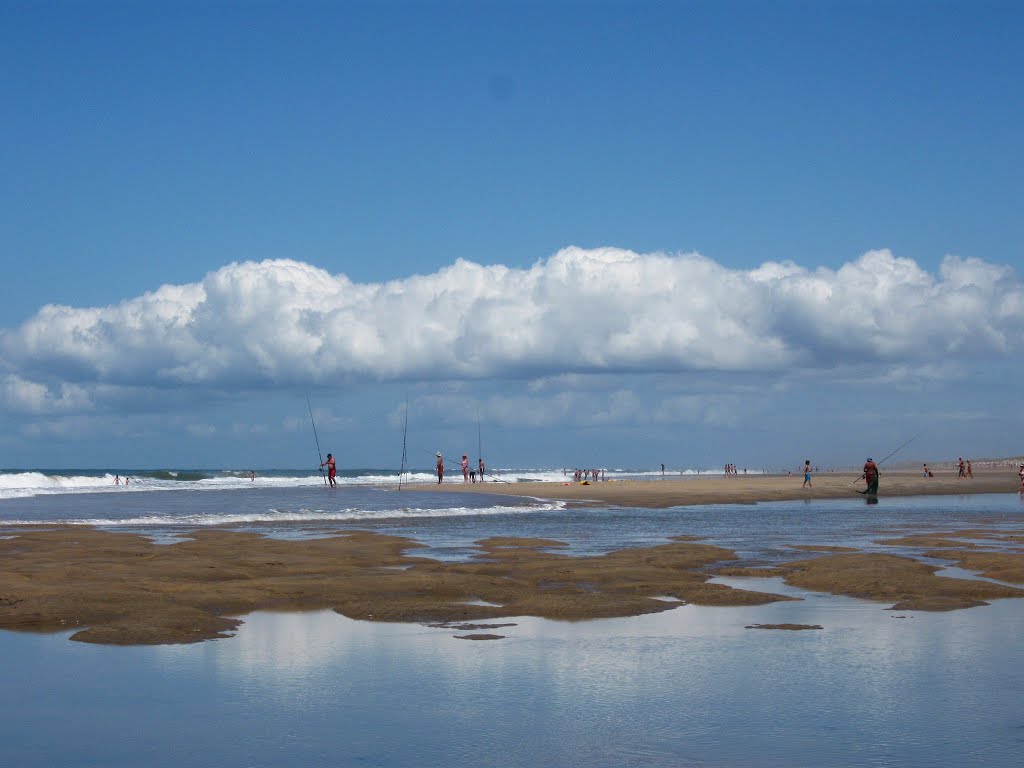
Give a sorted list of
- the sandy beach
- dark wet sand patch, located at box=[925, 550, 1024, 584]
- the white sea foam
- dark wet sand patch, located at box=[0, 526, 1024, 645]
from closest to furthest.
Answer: dark wet sand patch, located at box=[0, 526, 1024, 645]
the sandy beach
dark wet sand patch, located at box=[925, 550, 1024, 584]
the white sea foam

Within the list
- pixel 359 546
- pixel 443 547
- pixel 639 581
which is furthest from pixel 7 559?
pixel 639 581

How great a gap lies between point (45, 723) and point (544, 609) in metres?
7.10

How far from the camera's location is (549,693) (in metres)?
9.17

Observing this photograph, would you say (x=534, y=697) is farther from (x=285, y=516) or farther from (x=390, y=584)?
(x=285, y=516)

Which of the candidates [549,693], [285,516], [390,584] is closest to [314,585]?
[390,584]

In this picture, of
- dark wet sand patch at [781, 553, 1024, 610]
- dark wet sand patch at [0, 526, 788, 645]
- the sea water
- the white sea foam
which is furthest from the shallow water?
the white sea foam

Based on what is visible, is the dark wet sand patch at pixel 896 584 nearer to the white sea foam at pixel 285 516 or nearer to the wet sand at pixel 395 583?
the wet sand at pixel 395 583

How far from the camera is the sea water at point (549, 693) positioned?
7.43 metres

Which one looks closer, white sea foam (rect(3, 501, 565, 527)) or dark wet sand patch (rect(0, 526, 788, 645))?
dark wet sand patch (rect(0, 526, 788, 645))

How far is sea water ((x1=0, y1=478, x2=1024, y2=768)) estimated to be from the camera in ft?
24.4

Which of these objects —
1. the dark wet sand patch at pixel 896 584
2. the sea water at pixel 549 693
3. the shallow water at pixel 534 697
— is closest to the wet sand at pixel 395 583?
the dark wet sand patch at pixel 896 584

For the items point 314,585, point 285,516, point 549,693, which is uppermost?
point 285,516

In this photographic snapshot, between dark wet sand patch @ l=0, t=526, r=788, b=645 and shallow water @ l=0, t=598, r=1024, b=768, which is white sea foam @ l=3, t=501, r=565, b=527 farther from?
shallow water @ l=0, t=598, r=1024, b=768

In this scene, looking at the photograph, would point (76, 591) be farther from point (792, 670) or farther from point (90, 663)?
point (792, 670)
